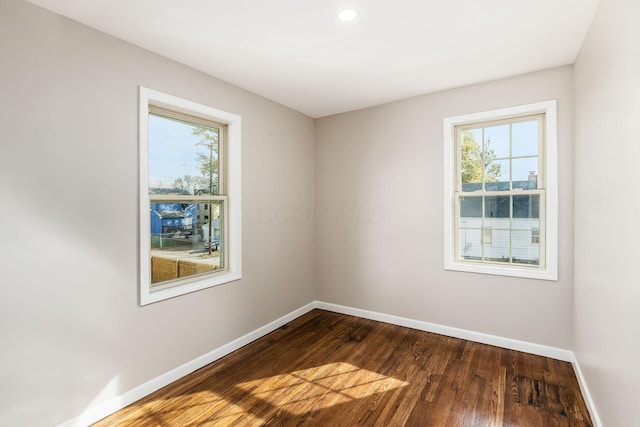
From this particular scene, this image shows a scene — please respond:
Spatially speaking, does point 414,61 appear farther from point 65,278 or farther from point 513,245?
point 65,278

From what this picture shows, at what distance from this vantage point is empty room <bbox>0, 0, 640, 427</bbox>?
1.79 meters

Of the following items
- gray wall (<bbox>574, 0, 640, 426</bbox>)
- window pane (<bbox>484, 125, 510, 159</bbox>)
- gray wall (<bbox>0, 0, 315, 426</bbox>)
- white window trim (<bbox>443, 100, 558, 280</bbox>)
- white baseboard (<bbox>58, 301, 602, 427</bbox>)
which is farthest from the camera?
window pane (<bbox>484, 125, 510, 159</bbox>)

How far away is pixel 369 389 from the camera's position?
2.38 meters

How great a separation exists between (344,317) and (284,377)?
1504 mm

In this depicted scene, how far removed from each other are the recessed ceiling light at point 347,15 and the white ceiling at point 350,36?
4 cm

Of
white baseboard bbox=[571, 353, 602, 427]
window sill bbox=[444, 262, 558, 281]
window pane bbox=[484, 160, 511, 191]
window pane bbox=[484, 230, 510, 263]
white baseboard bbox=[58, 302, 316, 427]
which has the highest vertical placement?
window pane bbox=[484, 160, 511, 191]

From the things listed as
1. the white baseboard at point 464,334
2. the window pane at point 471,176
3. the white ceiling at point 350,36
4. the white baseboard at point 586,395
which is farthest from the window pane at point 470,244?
the white ceiling at point 350,36

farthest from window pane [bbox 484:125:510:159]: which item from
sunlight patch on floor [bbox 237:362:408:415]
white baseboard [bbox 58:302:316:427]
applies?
white baseboard [bbox 58:302:316:427]

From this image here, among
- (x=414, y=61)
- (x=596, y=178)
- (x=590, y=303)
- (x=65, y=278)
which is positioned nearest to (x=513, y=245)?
(x=590, y=303)

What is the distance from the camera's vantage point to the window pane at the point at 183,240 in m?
2.55

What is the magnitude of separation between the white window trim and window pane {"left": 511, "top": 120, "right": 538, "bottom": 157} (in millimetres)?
116

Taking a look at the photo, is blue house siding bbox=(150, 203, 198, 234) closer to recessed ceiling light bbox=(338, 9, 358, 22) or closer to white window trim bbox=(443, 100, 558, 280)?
recessed ceiling light bbox=(338, 9, 358, 22)

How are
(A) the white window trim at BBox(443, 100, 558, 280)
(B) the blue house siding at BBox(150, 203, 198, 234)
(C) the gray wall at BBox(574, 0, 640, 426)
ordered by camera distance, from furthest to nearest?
1. (A) the white window trim at BBox(443, 100, 558, 280)
2. (B) the blue house siding at BBox(150, 203, 198, 234)
3. (C) the gray wall at BBox(574, 0, 640, 426)

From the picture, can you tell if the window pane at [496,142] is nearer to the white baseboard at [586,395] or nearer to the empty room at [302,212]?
the empty room at [302,212]
